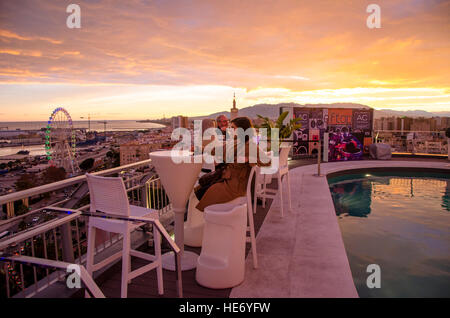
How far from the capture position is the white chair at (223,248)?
2.56m

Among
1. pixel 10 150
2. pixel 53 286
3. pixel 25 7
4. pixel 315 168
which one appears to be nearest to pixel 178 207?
pixel 53 286

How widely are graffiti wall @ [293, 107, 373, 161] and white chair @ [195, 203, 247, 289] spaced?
31.2 feet

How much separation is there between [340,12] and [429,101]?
34.5 feet

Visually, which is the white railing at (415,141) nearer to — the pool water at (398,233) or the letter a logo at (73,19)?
the pool water at (398,233)

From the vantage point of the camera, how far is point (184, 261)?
3.05 meters

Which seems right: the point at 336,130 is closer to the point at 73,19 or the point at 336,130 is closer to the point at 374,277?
the point at 374,277

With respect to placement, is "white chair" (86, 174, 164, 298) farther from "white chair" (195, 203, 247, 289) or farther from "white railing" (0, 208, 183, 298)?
"white chair" (195, 203, 247, 289)

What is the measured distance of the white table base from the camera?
2913 mm

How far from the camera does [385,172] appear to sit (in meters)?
10.4

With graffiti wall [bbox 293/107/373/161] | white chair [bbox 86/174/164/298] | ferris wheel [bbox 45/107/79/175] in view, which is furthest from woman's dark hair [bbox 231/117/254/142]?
ferris wheel [bbox 45/107/79/175]

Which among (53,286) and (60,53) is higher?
(60,53)
